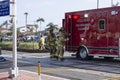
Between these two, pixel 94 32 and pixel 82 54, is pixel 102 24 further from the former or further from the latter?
pixel 82 54

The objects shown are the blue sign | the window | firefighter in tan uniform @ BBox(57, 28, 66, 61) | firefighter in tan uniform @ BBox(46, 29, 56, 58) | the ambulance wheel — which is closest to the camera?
the blue sign

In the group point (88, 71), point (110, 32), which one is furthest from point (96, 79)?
point (110, 32)

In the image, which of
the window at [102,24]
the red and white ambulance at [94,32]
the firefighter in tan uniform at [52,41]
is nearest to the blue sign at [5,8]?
the red and white ambulance at [94,32]

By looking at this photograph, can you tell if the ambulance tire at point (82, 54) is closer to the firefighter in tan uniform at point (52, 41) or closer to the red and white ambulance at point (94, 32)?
the red and white ambulance at point (94, 32)

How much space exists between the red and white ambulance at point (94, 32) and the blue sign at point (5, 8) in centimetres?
738

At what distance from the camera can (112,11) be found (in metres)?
18.7

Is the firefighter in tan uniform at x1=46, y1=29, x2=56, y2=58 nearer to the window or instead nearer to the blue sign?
the window

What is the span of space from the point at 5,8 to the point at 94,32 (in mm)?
8194

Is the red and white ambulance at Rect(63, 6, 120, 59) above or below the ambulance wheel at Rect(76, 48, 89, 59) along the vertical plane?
above

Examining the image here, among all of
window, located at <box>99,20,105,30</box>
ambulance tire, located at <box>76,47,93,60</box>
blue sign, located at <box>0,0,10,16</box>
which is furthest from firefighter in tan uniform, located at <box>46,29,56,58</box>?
blue sign, located at <box>0,0,10,16</box>

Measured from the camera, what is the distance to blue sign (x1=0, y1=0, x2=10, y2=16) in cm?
1262

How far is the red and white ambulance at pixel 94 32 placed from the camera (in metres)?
18.6

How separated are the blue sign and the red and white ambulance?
7.38 meters

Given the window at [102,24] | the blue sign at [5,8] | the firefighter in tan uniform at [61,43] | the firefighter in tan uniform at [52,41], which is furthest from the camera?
the firefighter in tan uniform at [52,41]
